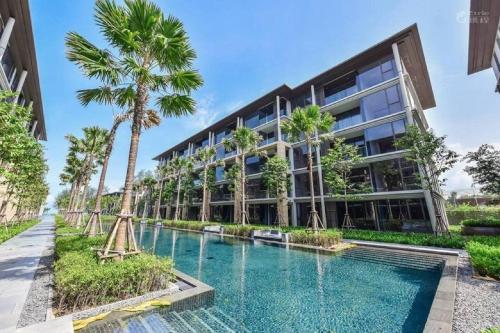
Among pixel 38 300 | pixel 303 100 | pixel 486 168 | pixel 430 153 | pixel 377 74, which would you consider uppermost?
pixel 303 100

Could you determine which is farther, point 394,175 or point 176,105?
point 394,175

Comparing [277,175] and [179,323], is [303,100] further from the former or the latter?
[179,323]

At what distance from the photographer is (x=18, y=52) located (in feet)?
51.9

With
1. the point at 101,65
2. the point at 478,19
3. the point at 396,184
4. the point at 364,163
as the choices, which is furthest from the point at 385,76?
the point at 101,65

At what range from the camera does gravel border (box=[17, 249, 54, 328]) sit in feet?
14.3

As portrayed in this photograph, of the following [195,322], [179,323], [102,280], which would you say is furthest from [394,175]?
[102,280]

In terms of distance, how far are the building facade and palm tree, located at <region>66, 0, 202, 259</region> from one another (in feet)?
25.4

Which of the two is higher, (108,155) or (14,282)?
(108,155)

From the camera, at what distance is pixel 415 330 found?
4.77 metres

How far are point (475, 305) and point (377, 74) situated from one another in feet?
69.2

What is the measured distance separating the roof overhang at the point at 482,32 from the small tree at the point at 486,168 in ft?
28.4

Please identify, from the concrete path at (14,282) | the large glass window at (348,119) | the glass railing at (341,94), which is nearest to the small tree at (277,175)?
the large glass window at (348,119)

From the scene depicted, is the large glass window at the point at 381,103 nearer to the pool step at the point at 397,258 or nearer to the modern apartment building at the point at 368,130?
the modern apartment building at the point at 368,130

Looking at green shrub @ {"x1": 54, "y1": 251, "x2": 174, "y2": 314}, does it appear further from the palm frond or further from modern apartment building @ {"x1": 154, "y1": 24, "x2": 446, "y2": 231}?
modern apartment building @ {"x1": 154, "y1": 24, "x2": 446, "y2": 231}
